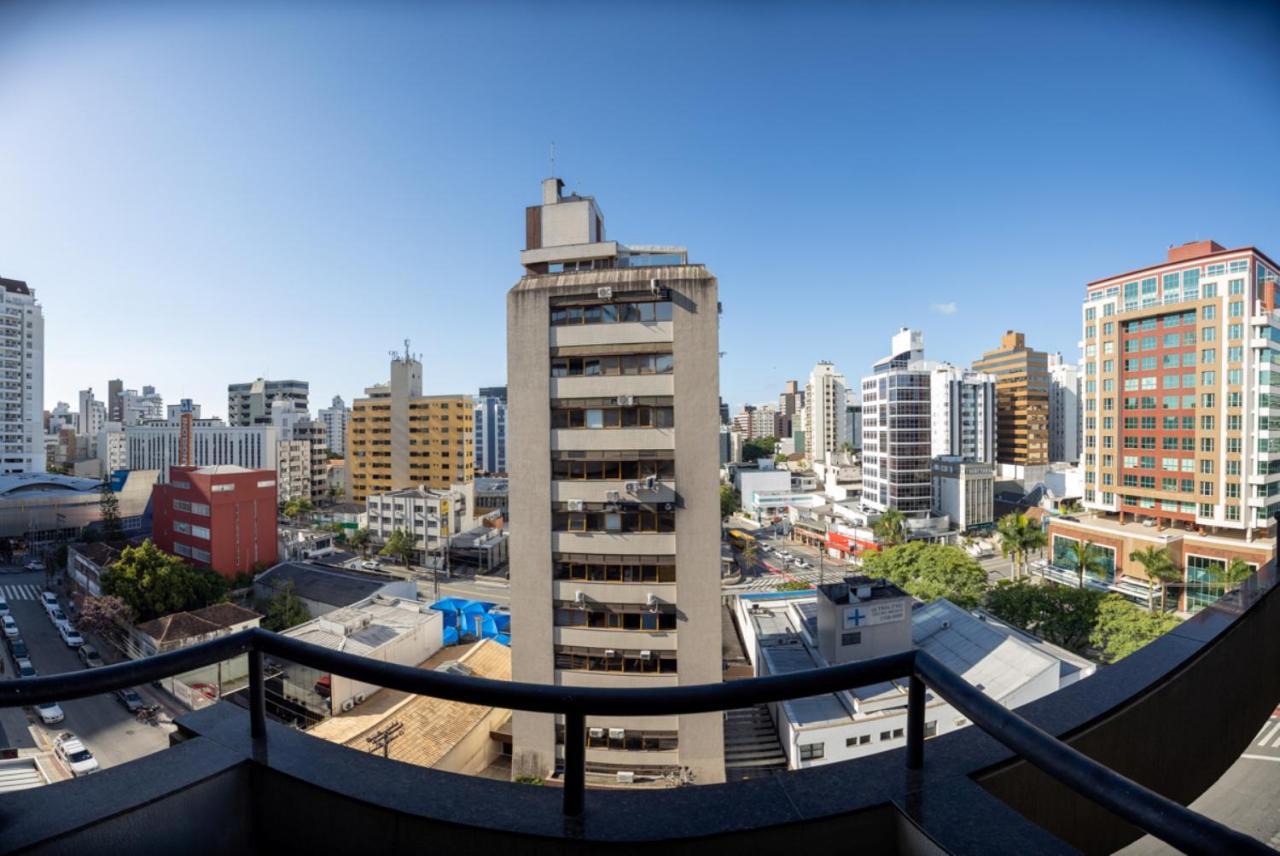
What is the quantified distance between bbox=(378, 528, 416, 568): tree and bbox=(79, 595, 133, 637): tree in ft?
42.1

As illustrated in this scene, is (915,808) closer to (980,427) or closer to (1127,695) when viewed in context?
(1127,695)

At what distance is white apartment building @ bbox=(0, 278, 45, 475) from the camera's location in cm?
3275

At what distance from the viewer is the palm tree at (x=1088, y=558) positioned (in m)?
22.8

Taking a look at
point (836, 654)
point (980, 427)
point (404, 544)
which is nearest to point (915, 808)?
point (836, 654)

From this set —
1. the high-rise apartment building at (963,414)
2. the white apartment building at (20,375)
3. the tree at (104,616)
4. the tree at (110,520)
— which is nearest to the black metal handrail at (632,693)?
the tree at (104,616)

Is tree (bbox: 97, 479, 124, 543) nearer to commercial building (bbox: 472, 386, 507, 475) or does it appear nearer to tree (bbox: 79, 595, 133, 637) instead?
tree (bbox: 79, 595, 133, 637)

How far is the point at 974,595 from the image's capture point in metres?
18.7

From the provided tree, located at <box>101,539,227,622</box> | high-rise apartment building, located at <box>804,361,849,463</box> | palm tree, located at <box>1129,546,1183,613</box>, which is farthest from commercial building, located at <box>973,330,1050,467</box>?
tree, located at <box>101,539,227,622</box>

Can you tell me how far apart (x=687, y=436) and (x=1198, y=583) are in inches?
954

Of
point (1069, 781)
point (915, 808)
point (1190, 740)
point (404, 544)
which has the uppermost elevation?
point (1069, 781)

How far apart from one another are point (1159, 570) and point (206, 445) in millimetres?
66433

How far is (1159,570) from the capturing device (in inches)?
799

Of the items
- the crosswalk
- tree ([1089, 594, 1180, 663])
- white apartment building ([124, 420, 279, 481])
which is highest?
white apartment building ([124, 420, 279, 481])

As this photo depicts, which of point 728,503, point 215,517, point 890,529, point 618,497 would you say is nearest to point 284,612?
point 215,517
